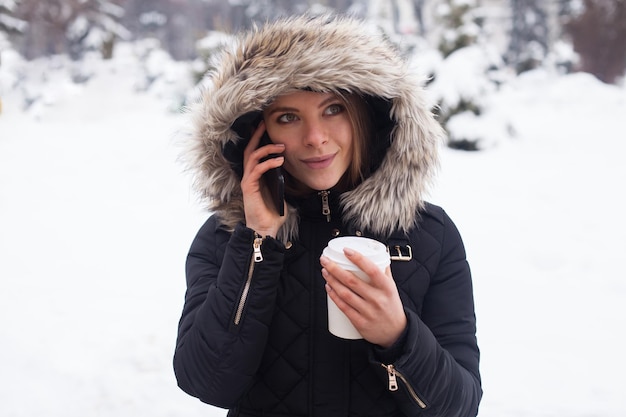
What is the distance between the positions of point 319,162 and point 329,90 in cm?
19

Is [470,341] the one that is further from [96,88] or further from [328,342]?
[96,88]

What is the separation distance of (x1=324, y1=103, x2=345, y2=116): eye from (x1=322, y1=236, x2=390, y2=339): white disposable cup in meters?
0.42

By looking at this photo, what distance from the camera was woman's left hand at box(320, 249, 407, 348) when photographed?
1015mm

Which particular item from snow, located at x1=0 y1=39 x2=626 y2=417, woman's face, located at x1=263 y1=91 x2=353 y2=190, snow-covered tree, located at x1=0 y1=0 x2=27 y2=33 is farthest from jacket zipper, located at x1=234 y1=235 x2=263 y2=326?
snow-covered tree, located at x1=0 y1=0 x2=27 y2=33

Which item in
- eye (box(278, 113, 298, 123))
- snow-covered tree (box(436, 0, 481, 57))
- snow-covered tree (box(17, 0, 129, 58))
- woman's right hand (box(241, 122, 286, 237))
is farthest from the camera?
snow-covered tree (box(17, 0, 129, 58))

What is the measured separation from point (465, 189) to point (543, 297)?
3231 mm

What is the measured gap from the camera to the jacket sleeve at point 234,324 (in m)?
1.19

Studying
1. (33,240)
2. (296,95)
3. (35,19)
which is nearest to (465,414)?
(296,95)

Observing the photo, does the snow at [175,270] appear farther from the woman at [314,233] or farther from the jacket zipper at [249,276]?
Result: the jacket zipper at [249,276]

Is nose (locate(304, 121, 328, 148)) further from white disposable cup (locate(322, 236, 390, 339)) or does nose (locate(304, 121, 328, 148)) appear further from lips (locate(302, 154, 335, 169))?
white disposable cup (locate(322, 236, 390, 339))

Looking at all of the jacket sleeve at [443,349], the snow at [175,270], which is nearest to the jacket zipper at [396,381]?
the jacket sleeve at [443,349]

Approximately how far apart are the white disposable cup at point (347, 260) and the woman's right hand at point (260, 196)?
0.70 ft

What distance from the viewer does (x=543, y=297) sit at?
4.09m

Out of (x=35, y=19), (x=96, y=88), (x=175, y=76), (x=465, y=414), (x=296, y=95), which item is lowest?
(x=465, y=414)
